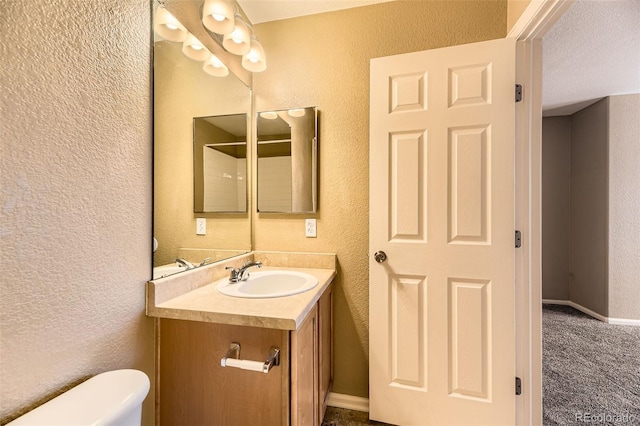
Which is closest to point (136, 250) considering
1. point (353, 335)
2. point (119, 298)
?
point (119, 298)

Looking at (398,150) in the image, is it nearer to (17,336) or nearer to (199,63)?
(199,63)

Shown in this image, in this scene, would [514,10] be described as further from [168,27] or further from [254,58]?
[168,27]

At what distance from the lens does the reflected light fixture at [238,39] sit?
1.46 metres

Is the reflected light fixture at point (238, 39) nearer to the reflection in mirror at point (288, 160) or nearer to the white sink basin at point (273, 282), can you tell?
the reflection in mirror at point (288, 160)

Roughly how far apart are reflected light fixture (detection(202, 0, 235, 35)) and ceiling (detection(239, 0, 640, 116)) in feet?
1.38

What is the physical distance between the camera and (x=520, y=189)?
53.8 inches

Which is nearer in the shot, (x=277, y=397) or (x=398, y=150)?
(x=277, y=397)

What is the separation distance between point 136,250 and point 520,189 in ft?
5.82

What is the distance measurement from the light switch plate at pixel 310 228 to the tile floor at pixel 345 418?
106 centimetres

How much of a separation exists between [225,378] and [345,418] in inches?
37.4

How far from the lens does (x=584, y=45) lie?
2.15m

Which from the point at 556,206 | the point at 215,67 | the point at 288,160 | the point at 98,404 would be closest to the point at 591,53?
the point at 556,206

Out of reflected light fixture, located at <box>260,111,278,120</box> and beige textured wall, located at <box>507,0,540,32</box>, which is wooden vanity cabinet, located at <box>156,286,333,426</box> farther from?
beige textured wall, located at <box>507,0,540,32</box>

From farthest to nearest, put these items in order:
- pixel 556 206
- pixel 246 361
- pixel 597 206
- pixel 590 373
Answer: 1. pixel 556 206
2. pixel 597 206
3. pixel 590 373
4. pixel 246 361
